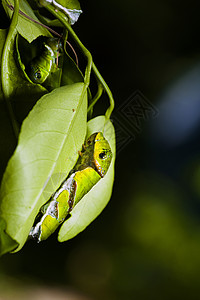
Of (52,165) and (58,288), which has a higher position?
(52,165)

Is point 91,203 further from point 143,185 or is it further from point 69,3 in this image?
point 143,185

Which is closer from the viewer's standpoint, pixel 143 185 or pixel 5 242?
pixel 5 242

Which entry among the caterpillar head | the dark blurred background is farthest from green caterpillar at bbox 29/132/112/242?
the dark blurred background

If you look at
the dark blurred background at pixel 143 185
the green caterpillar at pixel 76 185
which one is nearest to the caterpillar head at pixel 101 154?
the green caterpillar at pixel 76 185

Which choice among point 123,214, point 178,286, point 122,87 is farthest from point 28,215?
point 178,286

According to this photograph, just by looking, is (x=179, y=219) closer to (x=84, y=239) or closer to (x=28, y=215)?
(x=84, y=239)

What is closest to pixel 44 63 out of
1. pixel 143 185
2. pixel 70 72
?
pixel 70 72

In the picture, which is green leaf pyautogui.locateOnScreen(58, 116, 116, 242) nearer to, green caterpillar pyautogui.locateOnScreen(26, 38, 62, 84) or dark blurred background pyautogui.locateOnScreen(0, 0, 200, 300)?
green caterpillar pyautogui.locateOnScreen(26, 38, 62, 84)
